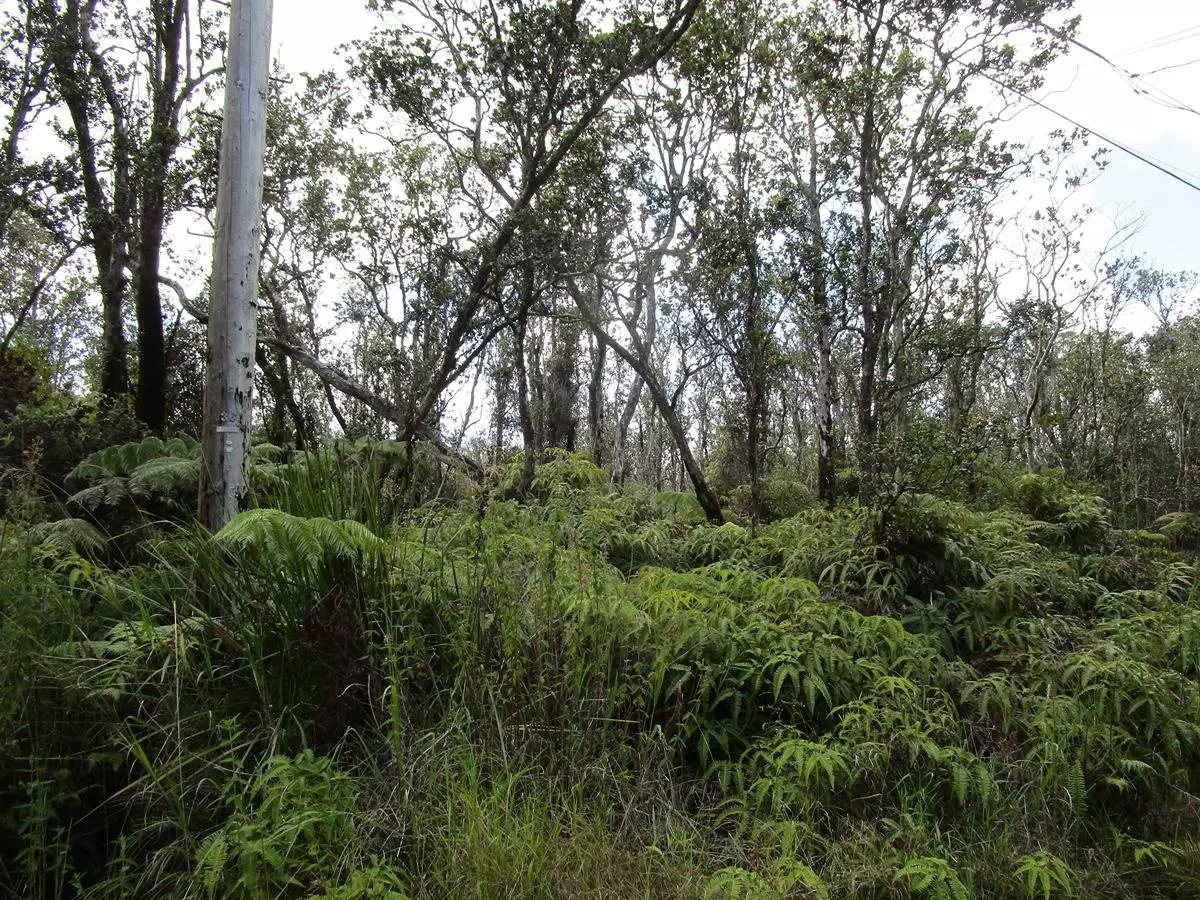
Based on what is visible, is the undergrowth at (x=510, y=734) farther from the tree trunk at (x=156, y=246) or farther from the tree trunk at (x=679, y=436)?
the tree trunk at (x=156, y=246)

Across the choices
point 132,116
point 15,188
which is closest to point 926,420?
point 132,116

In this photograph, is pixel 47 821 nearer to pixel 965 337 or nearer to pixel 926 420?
pixel 926 420

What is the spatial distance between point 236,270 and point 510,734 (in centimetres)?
365

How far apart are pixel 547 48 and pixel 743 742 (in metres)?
8.01

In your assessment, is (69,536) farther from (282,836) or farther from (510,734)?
(510,734)

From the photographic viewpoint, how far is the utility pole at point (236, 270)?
4.34 m

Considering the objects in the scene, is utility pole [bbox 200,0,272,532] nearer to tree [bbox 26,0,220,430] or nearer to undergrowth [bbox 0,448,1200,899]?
undergrowth [bbox 0,448,1200,899]

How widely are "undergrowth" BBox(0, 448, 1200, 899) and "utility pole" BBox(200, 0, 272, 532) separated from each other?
469 mm

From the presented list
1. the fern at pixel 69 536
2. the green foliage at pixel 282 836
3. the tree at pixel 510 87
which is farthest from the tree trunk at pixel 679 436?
the green foliage at pixel 282 836

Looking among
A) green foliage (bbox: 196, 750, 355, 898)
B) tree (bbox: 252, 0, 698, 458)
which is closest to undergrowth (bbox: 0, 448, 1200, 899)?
green foliage (bbox: 196, 750, 355, 898)

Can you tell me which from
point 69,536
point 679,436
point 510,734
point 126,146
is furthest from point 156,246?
point 510,734

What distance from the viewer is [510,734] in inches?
107

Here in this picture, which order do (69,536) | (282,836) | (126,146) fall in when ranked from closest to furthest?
1. (282,836)
2. (69,536)
3. (126,146)

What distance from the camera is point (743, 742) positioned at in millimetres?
3135
